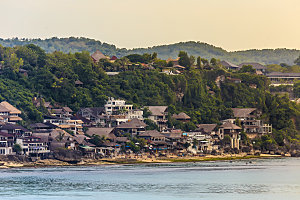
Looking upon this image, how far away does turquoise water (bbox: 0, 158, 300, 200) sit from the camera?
64.1 metres

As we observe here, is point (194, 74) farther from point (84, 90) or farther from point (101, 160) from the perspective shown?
point (101, 160)

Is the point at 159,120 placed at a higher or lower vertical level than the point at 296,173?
higher

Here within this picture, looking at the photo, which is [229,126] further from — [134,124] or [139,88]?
[139,88]

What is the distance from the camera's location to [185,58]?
481 ft

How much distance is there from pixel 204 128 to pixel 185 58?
29824mm

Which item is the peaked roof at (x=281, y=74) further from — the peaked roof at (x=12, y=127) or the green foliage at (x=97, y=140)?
the peaked roof at (x=12, y=127)

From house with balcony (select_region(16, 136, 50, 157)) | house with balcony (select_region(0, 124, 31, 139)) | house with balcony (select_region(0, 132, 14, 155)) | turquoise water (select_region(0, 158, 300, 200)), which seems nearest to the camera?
turquoise water (select_region(0, 158, 300, 200))

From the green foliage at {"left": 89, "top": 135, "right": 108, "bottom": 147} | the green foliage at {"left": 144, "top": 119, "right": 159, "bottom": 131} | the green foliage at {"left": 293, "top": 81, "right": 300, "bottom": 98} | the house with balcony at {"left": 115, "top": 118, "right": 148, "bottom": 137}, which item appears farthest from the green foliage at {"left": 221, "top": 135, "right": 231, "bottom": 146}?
the green foliage at {"left": 293, "top": 81, "right": 300, "bottom": 98}

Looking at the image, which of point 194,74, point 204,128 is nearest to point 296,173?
point 204,128

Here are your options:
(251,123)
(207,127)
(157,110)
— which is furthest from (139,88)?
(251,123)

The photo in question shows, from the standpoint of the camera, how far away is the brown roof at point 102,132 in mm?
106319

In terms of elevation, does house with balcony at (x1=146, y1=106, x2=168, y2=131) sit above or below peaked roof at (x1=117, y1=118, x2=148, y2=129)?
above

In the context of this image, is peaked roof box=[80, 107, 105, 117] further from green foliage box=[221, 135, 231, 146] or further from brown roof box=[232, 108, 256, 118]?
brown roof box=[232, 108, 256, 118]

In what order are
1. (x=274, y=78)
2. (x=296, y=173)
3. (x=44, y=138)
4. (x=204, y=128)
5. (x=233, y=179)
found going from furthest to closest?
(x=274, y=78) → (x=204, y=128) → (x=44, y=138) → (x=296, y=173) → (x=233, y=179)
